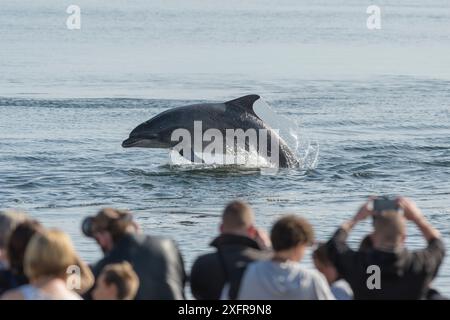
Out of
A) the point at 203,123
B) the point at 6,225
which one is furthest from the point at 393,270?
the point at 203,123

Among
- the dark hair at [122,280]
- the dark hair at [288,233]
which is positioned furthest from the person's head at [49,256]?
the dark hair at [288,233]

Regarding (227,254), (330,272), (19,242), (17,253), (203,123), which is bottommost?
(203,123)

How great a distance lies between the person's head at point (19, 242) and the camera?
1095 cm

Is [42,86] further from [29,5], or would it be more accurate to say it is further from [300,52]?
[29,5]

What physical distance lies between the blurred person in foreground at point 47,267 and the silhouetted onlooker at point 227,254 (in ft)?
6.13

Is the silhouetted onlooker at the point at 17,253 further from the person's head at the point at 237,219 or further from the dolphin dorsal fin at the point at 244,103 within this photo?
the dolphin dorsal fin at the point at 244,103

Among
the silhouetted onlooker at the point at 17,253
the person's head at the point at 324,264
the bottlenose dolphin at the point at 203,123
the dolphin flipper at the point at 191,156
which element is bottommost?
the dolphin flipper at the point at 191,156

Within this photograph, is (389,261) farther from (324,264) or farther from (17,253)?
(17,253)

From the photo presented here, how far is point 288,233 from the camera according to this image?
10.9m

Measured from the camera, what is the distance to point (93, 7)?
11981 centimetres

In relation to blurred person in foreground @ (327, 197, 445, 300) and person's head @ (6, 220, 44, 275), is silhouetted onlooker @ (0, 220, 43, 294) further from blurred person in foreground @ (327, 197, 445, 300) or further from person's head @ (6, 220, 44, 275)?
blurred person in foreground @ (327, 197, 445, 300)

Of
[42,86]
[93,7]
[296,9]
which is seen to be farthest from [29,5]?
[42,86]

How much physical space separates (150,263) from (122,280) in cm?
133

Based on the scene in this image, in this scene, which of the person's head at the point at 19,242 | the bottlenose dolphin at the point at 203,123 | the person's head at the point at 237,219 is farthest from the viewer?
the bottlenose dolphin at the point at 203,123
